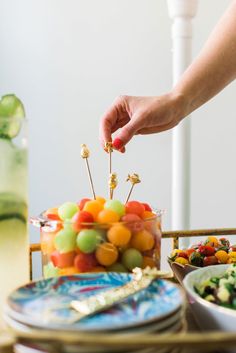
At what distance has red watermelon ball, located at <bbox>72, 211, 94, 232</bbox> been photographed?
0.62m

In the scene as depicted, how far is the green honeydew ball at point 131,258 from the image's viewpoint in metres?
0.65

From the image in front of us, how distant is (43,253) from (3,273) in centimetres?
7

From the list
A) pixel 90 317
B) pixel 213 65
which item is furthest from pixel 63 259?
pixel 213 65

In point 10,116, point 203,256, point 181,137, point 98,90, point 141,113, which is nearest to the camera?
point 10,116

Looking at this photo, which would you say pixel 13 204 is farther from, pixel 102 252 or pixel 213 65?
pixel 213 65

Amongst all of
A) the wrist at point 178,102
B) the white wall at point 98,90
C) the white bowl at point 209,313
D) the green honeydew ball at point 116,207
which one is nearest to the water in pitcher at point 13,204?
the green honeydew ball at point 116,207

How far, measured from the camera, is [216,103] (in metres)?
1.94

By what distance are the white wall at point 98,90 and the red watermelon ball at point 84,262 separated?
4.37ft

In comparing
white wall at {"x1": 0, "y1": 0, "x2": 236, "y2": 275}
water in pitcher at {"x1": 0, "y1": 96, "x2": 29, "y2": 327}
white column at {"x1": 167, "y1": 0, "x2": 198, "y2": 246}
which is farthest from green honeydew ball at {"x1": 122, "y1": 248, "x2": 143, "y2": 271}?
white wall at {"x1": 0, "y1": 0, "x2": 236, "y2": 275}

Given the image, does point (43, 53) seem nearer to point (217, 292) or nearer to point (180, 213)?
point (180, 213)

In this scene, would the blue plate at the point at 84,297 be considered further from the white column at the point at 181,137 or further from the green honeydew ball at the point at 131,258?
the white column at the point at 181,137

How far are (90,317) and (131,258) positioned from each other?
0.17 metres

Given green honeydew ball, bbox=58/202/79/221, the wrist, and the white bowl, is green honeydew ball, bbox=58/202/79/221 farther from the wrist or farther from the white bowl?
the wrist

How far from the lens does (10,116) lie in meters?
0.60
